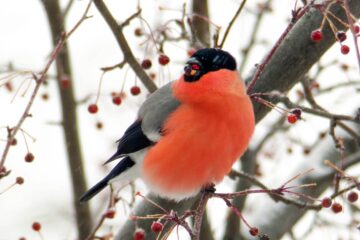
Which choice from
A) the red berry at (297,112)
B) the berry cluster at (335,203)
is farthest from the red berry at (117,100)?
the berry cluster at (335,203)

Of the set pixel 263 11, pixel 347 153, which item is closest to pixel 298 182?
pixel 347 153

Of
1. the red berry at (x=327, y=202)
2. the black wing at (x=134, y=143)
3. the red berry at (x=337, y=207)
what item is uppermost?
the black wing at (x=134, y=143)

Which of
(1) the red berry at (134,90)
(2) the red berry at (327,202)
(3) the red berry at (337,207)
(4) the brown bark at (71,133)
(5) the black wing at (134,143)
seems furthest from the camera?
Result: (4) the brown bark at (71,133)

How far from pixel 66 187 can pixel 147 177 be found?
17.3ft

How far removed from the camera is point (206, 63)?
362cm

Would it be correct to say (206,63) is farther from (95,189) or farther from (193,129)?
(95,189)

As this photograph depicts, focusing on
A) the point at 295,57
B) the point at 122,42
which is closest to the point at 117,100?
the point at 122,42

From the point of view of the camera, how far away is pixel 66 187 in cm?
887

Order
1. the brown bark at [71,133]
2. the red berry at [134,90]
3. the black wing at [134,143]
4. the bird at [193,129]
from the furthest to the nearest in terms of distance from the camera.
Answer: the brown bark at [71,133] → the red berry at [134,90] → the black wing at [134,143] → the bird at [193,129]

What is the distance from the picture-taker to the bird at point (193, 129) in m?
3.50

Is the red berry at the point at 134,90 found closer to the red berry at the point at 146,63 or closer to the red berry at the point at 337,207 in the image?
the red berry at the point at 146,63

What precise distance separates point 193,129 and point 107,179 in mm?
622

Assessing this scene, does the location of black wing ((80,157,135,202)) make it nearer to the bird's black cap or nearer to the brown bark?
the bird's black cap

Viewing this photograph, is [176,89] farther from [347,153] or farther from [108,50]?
[108,50]
